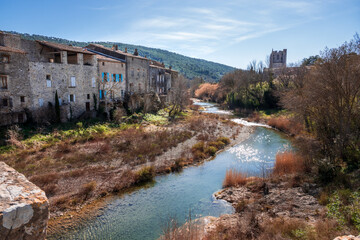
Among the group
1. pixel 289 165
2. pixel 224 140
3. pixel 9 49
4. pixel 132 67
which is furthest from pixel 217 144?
pixel 9 49

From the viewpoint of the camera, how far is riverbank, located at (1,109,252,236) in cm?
1287

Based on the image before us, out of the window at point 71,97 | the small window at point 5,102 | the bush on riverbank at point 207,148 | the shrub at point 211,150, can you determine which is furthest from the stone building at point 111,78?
the shrub at point 211,150

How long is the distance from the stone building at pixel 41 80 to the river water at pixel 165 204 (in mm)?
16824

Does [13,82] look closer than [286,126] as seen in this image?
Yes

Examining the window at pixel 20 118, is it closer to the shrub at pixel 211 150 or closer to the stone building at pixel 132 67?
the stone building at pixel 132 67

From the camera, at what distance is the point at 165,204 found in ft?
42.4

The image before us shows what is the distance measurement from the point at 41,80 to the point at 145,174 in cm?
1765

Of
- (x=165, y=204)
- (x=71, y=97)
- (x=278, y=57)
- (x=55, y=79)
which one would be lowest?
(x=165, y=204)

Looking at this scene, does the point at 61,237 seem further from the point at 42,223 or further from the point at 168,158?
the point at 168,158

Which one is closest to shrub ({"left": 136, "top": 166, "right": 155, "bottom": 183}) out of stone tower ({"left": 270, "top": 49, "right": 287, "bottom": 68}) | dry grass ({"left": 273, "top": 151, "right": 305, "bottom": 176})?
dry grass ({"left": 273, "top": 151, "right": 305, "bottom": 176})

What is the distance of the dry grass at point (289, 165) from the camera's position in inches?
601

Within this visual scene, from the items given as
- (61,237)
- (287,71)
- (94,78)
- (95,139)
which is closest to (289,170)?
(61,237)

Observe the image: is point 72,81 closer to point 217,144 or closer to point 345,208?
point 217,144

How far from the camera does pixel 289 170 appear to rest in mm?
15523
